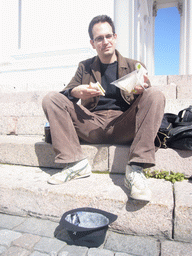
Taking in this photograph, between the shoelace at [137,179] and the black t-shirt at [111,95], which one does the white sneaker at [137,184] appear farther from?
the black t-shirt at [111,95]

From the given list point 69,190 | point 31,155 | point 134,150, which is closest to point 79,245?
point 69,190

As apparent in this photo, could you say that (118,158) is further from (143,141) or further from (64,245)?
(64,245)

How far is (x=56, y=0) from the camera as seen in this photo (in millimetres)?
5738

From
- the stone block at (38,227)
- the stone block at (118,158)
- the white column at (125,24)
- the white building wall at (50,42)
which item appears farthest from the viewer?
the white column at (125,24)

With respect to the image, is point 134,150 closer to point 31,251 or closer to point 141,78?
point 141,78

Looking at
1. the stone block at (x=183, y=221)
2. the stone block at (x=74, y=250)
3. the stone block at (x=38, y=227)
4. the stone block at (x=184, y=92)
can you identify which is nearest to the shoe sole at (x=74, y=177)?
the stone block at (x=38, y=227)

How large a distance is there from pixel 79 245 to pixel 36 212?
0.51 meters

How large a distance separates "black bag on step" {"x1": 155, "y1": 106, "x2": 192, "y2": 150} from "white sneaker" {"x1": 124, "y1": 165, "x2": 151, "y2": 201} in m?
0.36

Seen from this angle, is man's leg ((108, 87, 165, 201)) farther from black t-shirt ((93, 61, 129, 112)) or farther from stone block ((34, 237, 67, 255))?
stone block ((34, 237, 67, 255))

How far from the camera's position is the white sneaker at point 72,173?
70.9 inches

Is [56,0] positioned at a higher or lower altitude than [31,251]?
higher

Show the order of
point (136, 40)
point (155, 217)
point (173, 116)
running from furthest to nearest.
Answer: point (136, 40)
point (173, 116)
point (155, 217)

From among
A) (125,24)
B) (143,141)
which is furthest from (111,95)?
(125,24)

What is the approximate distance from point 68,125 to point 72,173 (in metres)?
0.42
